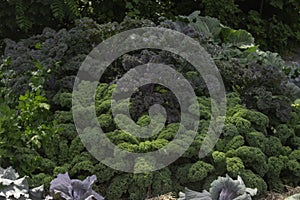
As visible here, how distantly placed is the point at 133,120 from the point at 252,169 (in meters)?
0.87

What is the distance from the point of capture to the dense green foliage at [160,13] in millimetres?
5289

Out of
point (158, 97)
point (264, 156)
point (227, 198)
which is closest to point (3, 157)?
point (158, 97)

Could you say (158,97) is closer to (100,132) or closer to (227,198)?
(100,132)

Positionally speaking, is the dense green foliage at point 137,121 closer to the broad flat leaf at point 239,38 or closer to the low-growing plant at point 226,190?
the low-growing plant at point 226,190

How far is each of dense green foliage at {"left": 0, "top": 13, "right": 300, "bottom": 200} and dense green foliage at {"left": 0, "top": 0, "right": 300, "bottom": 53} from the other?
820 mm

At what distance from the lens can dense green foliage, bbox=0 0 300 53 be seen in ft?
17.4

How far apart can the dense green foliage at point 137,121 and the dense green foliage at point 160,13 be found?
0.82 m

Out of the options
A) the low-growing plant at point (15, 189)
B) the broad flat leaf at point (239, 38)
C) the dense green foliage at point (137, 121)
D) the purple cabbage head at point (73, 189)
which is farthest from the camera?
the broad flat leaf at point (239, 38)

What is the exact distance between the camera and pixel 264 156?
352 cm

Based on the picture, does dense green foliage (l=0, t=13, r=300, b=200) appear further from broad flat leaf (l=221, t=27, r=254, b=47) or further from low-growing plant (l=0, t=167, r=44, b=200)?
broad flat leaf (l=221, t=27, r=254, b=47)

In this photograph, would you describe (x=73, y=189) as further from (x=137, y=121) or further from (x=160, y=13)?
(x=160, y=13)

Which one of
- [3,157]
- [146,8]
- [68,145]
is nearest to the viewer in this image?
[3,157]

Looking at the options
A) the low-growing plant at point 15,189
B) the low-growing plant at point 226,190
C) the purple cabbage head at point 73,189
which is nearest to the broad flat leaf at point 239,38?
the low-growing plant at point 226,190

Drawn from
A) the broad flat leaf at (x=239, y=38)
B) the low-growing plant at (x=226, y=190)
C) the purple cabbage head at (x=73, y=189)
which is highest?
the broad flat leaf at (x=239, y=38)
